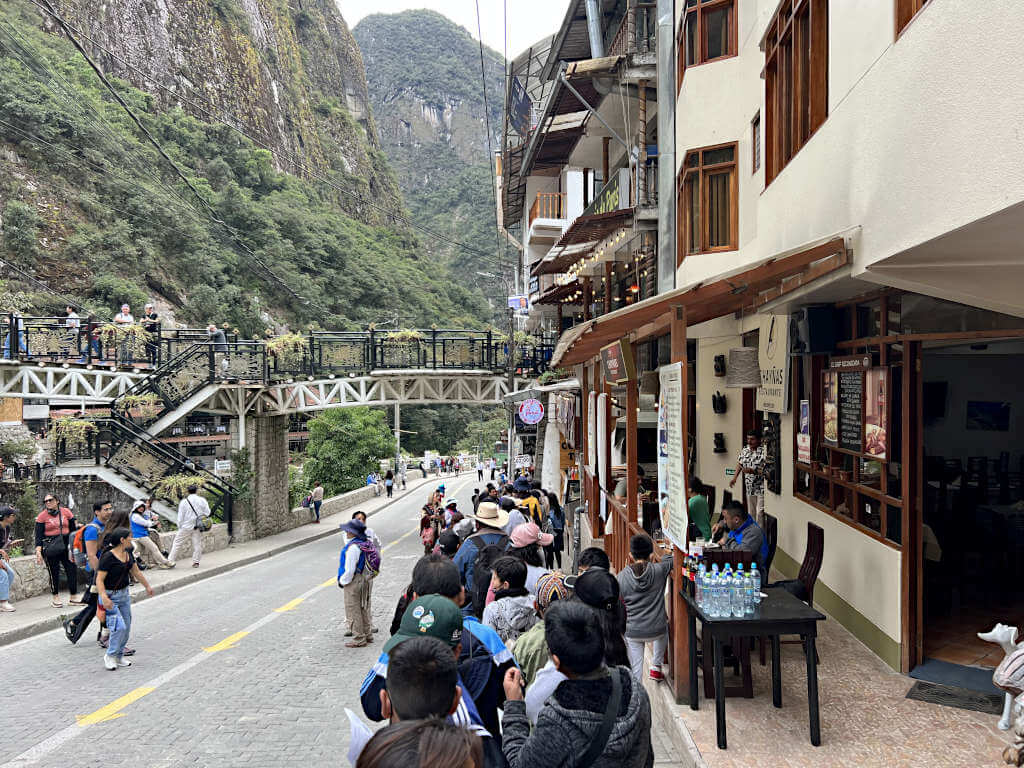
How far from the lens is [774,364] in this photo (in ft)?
35.4

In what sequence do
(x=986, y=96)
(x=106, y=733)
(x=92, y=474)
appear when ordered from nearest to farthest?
(x=986, y=96), (x=106, y=733), (x=92, y=474)

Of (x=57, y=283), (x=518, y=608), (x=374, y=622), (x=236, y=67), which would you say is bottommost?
(x=374, y=622)

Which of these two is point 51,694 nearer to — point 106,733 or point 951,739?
point 106,733

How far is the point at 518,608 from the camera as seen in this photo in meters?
4.97

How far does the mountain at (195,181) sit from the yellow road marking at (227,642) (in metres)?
29.2

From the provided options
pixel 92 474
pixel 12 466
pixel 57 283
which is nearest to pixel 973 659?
pixel 92 474

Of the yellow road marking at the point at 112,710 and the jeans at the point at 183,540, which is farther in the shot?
the jeans at the point at 183,540

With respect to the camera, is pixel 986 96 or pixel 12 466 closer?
pixel 986 96

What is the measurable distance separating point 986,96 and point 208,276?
5705 cm

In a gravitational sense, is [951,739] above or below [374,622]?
above

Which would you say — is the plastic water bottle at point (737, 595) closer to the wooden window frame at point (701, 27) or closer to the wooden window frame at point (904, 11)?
the wooden window frame at point (904, 11)

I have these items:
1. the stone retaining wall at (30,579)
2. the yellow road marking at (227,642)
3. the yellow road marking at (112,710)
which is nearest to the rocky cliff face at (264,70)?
the stone retaining wall at (30,579)

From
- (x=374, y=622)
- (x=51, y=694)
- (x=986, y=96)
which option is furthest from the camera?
(x=374, y=622)

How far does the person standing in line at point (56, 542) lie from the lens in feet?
40.3
